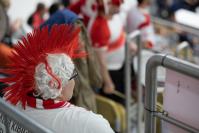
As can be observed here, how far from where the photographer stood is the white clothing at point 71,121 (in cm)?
173

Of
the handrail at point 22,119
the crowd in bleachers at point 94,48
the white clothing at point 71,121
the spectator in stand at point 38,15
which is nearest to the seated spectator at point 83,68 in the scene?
the crowd in bleachers at point 94,48

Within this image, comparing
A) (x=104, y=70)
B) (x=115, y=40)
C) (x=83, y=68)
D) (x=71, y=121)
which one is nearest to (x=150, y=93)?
(x=71, y=121)

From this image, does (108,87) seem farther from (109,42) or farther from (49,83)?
(49,83)

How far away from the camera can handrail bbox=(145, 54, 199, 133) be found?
1541 millimetres

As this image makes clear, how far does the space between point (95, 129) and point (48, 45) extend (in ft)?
1.24

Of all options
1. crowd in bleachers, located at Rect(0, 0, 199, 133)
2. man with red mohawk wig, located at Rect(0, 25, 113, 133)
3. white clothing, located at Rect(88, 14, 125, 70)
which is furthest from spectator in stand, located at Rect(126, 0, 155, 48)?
man with red mohawk wig, located at Rect(0, 25, 113, 133)

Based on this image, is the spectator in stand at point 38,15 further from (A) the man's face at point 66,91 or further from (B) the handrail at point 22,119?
(B) the handrail at point 22,119

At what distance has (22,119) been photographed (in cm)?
150

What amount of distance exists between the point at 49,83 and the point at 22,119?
0.31m

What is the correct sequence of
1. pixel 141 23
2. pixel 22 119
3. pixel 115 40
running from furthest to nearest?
pixel 141 23
pixel 115 40
pixel 22 119

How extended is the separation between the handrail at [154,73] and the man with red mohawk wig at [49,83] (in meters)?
0.15

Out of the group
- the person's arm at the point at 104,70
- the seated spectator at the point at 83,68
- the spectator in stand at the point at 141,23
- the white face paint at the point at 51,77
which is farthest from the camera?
the spectator in stand at the point at 141,23

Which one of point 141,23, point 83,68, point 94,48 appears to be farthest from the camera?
point 141,23

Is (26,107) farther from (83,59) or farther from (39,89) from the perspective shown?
(83,59)
